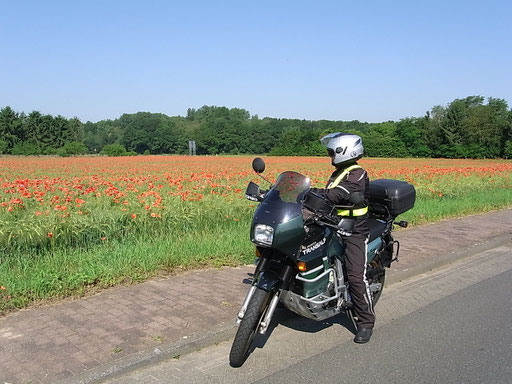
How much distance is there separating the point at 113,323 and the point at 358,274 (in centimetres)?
232

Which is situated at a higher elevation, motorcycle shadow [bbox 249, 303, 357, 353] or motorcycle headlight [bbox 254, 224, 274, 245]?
motorcycle headlight [bbox 254, 224, 274, 245]

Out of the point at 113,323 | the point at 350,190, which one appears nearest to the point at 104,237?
the point at 113,323

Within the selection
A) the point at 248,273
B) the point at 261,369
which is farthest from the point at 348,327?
the point at 248,273

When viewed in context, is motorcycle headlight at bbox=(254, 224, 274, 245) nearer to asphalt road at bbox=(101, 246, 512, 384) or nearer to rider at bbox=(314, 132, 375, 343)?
rider at bbox=(314, 132, 375, 343)

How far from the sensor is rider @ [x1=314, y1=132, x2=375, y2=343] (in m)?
3.99

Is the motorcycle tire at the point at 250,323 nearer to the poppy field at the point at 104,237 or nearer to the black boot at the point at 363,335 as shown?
the black boot at the point at 363,335

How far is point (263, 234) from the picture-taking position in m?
3.48

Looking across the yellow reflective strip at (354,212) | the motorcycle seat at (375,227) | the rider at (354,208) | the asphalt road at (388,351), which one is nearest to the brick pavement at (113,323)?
the asphalt road at (388,351)

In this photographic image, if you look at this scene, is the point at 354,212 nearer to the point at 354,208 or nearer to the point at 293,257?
the point at 354,208

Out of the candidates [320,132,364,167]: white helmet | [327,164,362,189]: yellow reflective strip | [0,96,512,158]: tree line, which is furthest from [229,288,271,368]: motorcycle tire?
[0,96,512,158]: tree line

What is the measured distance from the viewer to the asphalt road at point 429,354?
11.6 feet

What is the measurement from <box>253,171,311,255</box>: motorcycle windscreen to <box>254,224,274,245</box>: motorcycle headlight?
0.03 metres

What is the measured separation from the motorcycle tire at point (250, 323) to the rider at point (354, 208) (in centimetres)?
92

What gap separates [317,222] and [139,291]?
2544 mm
